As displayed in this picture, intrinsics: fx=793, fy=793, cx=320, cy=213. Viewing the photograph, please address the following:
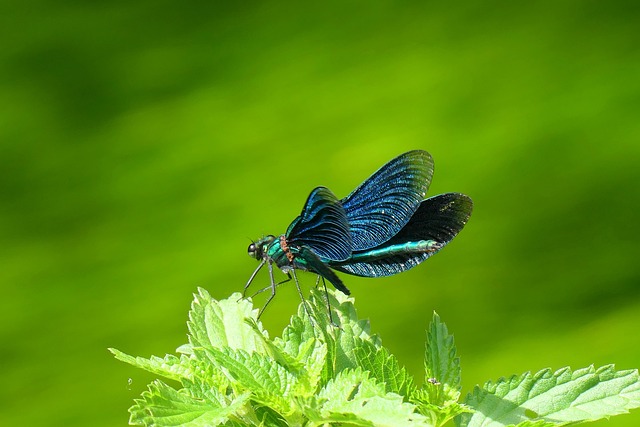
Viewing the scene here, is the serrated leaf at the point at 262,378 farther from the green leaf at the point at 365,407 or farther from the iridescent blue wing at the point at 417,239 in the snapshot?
the iridescent blue wing at the point at 417,239

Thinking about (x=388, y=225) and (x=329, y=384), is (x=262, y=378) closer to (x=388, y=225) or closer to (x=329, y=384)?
(x=329, y=384)

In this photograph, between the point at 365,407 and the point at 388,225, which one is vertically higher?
the point at 388,225

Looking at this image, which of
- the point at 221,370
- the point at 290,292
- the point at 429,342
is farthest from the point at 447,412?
the point at 290,292

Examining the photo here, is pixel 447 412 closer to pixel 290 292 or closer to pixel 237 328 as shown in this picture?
pixel 237 328

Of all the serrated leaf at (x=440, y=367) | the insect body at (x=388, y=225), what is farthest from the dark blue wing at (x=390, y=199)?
the serrated leaf at (x=440, y=367)

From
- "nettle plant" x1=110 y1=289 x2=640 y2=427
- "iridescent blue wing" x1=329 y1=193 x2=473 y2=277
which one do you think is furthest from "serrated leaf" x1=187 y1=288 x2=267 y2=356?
"iridescent blue wing" x1=329 y1=193 x2=473 y2=277

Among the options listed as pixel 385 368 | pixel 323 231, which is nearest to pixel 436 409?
pixel 385 368
